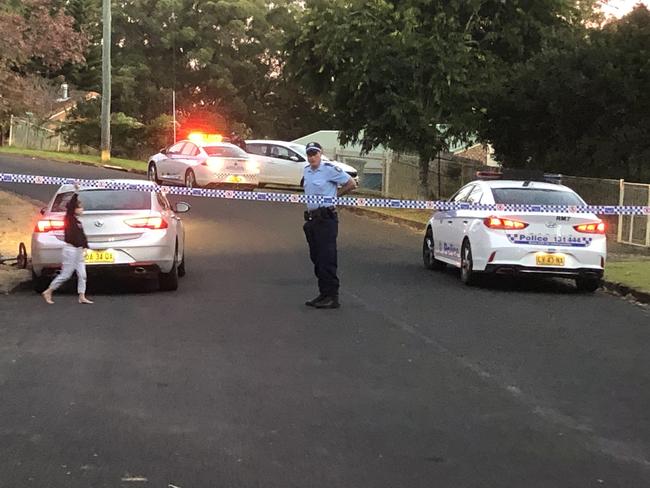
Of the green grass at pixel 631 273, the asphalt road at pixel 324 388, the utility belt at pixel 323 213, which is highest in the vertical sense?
the utility belt at pixel 323 213

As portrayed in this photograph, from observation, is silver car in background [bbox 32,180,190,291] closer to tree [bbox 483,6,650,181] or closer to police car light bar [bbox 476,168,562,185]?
police car light bar [bbox 476,168,562,185]

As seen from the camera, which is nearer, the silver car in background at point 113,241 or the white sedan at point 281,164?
the silver car in background at point 113,241

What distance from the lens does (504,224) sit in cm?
1275

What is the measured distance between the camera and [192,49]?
64.2 m

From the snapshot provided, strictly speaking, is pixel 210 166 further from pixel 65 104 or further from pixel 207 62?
pixel 65 104

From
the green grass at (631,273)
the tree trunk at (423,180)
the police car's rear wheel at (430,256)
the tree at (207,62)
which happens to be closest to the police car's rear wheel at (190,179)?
the tree trunk at (423,180)

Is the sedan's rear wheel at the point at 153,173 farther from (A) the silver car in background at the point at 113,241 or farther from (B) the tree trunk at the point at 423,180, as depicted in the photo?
(A) the silver car in background at the point at 113,241

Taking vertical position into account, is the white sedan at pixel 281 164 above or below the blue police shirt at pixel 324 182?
above

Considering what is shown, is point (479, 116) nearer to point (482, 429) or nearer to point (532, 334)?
point (532, 334)

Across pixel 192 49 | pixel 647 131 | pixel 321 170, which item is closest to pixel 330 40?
pixel 647 131

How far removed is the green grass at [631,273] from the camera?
43.3 feet

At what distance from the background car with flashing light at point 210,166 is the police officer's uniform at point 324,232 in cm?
1536

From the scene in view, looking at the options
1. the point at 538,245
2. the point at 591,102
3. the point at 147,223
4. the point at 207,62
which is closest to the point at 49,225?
the point at 147,223

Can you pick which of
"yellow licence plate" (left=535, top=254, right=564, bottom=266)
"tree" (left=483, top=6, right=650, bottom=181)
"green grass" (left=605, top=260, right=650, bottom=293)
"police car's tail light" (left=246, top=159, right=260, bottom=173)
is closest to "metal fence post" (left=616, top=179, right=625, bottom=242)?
→ "tree" (left=483, top=6, right=650, bottom=181)
